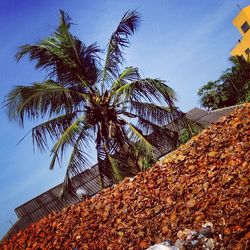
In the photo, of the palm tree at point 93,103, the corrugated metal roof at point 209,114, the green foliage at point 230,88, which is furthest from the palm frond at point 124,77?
the green foliage at point 230,88

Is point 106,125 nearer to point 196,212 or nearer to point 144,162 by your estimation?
point 144,162

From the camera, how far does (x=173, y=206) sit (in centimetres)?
496

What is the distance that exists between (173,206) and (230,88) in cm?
2904

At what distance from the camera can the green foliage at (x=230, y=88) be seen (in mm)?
30641

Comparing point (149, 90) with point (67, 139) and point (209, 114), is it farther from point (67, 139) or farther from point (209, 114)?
point (209, 114)

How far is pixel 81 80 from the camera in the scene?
409 inches

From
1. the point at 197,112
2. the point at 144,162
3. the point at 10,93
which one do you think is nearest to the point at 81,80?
the point at 10,93

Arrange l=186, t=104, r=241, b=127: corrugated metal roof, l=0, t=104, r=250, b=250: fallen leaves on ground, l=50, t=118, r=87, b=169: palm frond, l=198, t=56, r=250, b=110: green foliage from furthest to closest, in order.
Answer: l=198, t=56, r=250, b=110: green foliage
l=186, t=104, r=241, b=127: corrugated metal roof
l=50, t=118, r=87, b=169: palm frond
l=0, t=104, r=250, b=250: fallen leaves on ground

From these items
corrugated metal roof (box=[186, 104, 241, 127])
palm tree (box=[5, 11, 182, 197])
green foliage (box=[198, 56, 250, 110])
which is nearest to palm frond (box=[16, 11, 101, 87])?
palm tree (box=[5, 11, 182, 197])

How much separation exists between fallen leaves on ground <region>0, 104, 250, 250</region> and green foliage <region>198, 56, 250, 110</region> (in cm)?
2543

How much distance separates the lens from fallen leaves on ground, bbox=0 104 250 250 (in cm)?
428

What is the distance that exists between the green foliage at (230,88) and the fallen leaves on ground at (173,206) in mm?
25428

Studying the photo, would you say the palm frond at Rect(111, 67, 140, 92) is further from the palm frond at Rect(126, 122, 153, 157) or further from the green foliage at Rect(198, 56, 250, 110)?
the green foliage at Rect(198, 56, 250, 110)

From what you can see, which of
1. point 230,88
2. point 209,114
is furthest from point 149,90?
point 230,88
